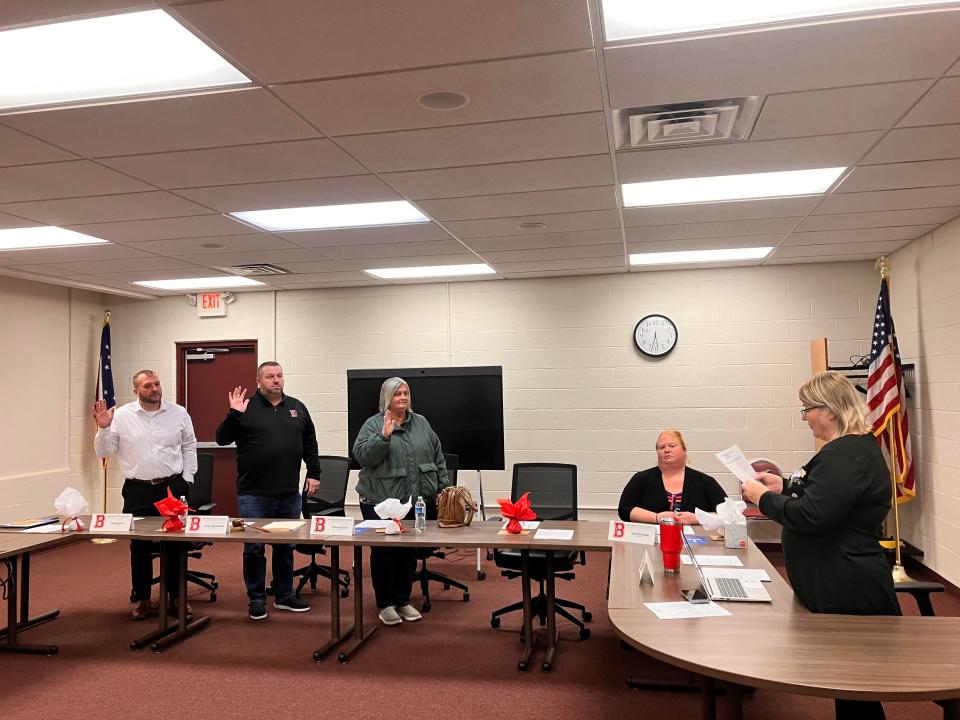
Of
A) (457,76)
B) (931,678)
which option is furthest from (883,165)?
(931,678)

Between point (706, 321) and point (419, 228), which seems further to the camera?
point (706, 321)

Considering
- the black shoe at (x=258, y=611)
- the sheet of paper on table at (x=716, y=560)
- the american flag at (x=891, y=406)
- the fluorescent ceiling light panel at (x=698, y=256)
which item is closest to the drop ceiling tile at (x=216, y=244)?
the black shoe at (x=258, y=611)

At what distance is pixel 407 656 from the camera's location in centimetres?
382

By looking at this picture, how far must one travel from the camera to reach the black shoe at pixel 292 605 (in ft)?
15.3

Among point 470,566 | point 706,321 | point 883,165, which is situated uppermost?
point 883,165

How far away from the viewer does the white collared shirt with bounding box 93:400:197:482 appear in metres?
4.58

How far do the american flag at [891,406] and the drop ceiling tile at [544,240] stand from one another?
81.1 inches

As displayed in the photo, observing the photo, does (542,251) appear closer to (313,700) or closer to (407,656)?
(407,656)

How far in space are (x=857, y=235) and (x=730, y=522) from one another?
2797 mm

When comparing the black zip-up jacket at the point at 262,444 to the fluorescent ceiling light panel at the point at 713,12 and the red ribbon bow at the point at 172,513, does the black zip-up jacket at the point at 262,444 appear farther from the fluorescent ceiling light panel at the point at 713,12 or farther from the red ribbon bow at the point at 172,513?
the fluorescent ceiling light panel at the point at 713,12

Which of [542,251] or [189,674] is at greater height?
[542,251]

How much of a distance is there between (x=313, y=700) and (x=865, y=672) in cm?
242

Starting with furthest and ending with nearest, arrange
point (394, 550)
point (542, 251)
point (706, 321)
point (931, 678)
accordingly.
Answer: point (706, 321)
point (542, 251)
point (394, 550)
point (931, 678)

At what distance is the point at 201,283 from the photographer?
6.72 m
